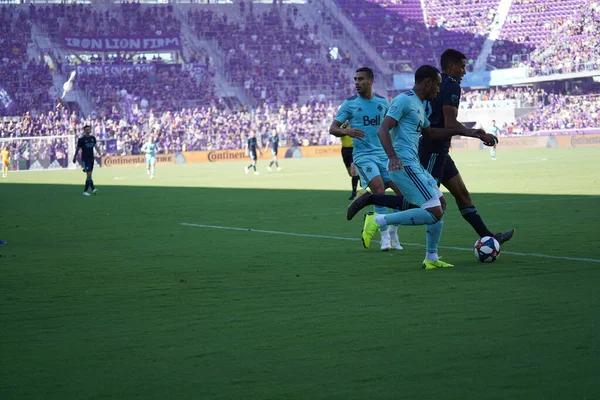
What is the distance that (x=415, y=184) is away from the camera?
9.43 m

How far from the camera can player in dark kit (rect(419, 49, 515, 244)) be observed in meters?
10.0

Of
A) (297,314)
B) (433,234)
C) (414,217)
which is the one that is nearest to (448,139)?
(433,234)

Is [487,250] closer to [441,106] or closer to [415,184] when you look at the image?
[415,184]

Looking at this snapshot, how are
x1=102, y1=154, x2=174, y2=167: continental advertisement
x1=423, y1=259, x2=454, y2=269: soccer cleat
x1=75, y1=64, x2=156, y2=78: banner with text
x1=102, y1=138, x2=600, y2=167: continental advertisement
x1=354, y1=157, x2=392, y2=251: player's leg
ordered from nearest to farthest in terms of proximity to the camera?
x1=423, y1=259, x2=454, y2=269: soccer cleat
x1=354, y1=157, x2=392, y2=251: player's leg
x1=102, y1=154, x2=174, y2=167: continental advertisement
x1=102, y1=138, x2=600, y2=167: continental advertisement
x1=75, y1=64, x2=156, y2=78: banner with text

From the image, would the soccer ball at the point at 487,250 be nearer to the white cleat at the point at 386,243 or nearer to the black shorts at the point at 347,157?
the white cleat at the point at 386,243

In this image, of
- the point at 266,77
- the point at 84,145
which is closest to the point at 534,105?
the point at 266,77

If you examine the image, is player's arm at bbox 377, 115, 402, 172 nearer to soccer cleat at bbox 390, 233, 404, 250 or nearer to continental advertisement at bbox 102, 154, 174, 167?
soccer cleat at bbox 390, 233, 404, 250

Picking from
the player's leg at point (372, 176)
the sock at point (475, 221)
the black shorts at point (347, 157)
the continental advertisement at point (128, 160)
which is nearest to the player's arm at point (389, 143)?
the sock at point (475, 221)

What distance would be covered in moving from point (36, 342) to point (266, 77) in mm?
60534

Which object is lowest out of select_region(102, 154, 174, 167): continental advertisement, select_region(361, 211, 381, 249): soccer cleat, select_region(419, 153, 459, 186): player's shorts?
select_region(102, 154, 174, 167): continental advertisement

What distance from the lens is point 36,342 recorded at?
6.52 metres

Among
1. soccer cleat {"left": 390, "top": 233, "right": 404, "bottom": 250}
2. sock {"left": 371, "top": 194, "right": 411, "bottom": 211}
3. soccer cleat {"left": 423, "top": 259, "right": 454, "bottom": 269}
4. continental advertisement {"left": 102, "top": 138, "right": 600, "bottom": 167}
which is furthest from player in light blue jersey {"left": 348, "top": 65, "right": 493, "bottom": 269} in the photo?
continental advertisement {"left": 102, "top": 138, "right": 600, "bottom": 167}

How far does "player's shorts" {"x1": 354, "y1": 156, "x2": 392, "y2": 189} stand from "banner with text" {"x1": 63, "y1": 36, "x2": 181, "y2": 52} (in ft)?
173

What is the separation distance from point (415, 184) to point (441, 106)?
117 cm
